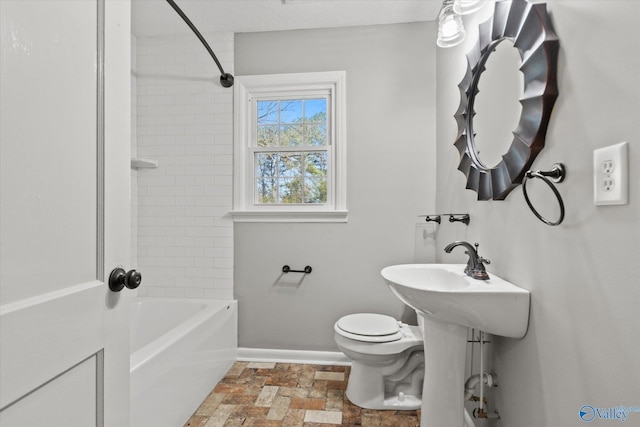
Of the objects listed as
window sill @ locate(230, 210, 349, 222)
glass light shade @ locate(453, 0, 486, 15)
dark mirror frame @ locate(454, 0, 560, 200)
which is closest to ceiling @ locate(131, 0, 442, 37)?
glass light shade @ locate(453, 0, 486, 15)

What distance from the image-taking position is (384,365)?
6.29 ft

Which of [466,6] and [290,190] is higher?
[466,6]

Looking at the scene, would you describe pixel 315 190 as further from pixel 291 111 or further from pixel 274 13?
pixel 274 13

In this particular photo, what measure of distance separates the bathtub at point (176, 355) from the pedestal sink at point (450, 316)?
111 centimetres

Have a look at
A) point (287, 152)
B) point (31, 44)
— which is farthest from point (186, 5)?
point (31, 44)

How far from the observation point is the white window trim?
8.04 ft

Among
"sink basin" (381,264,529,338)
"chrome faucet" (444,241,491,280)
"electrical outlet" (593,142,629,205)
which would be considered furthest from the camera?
"chrome faucet" (444,241,491,280)

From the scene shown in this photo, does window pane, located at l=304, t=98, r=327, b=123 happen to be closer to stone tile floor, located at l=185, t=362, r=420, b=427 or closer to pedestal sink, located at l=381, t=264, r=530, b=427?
pedestal sink, located at l=381, t=264, r=530, b=427

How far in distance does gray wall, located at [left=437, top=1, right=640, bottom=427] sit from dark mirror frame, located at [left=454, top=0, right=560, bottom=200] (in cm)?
3

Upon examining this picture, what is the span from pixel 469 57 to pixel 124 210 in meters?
1.66

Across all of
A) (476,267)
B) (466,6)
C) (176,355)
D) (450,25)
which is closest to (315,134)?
(450,25)

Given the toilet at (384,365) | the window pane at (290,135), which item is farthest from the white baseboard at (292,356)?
the window pane at (290,135)

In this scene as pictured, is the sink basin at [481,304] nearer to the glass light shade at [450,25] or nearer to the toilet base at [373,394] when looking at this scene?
the toilet base at [373,394]

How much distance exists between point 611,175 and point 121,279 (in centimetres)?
118
